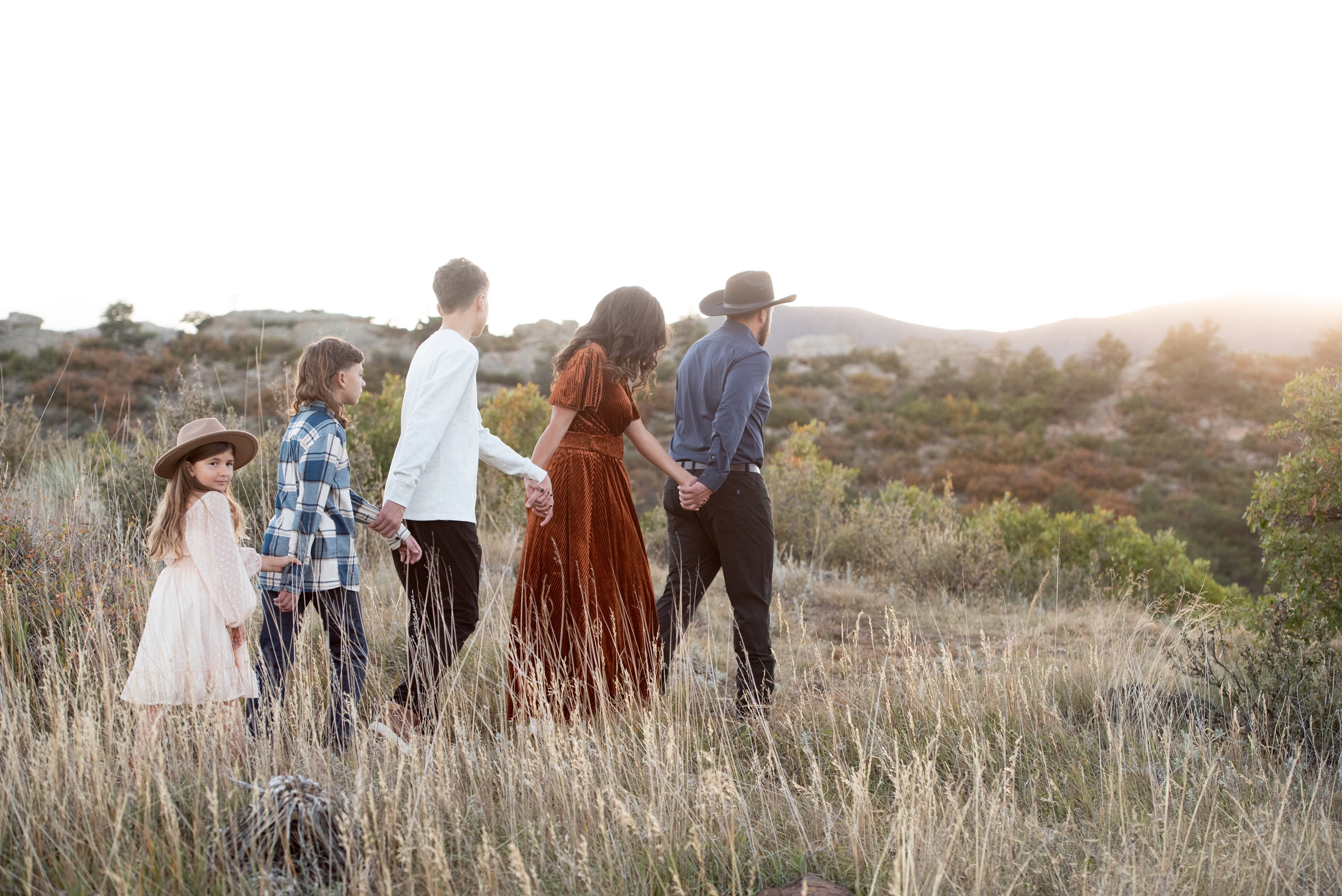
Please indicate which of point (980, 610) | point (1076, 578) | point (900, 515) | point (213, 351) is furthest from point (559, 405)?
point (213, 351)

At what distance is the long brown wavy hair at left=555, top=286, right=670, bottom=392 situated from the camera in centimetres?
330

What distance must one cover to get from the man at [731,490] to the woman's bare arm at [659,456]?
0.05m

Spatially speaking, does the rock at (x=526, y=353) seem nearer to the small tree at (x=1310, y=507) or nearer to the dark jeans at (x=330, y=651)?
the small tree at (x=1310, y=507)

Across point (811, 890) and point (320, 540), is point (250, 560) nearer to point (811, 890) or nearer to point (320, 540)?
point (320, 540)

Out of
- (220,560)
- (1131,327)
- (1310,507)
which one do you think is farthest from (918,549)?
(1131,327)

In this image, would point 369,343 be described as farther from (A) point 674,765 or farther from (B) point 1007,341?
(A) point 674,765

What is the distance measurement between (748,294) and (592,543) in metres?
1.26

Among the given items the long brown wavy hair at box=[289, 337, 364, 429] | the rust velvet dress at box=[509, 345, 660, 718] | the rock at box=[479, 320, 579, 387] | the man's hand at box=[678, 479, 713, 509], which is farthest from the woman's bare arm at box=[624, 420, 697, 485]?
the rock at box=[479, 320, 579, 387]

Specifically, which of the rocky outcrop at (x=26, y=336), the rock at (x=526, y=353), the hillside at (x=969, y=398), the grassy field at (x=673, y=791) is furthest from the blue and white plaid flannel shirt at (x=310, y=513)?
the rocky outcrop at (x=26, y=336)

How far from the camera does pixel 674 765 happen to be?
2354mm

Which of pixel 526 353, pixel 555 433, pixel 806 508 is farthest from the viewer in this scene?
pixel 526 353

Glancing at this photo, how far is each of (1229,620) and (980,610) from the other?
7.35 ft

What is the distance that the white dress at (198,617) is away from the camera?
2.60m

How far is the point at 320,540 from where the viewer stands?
2.80 meters
